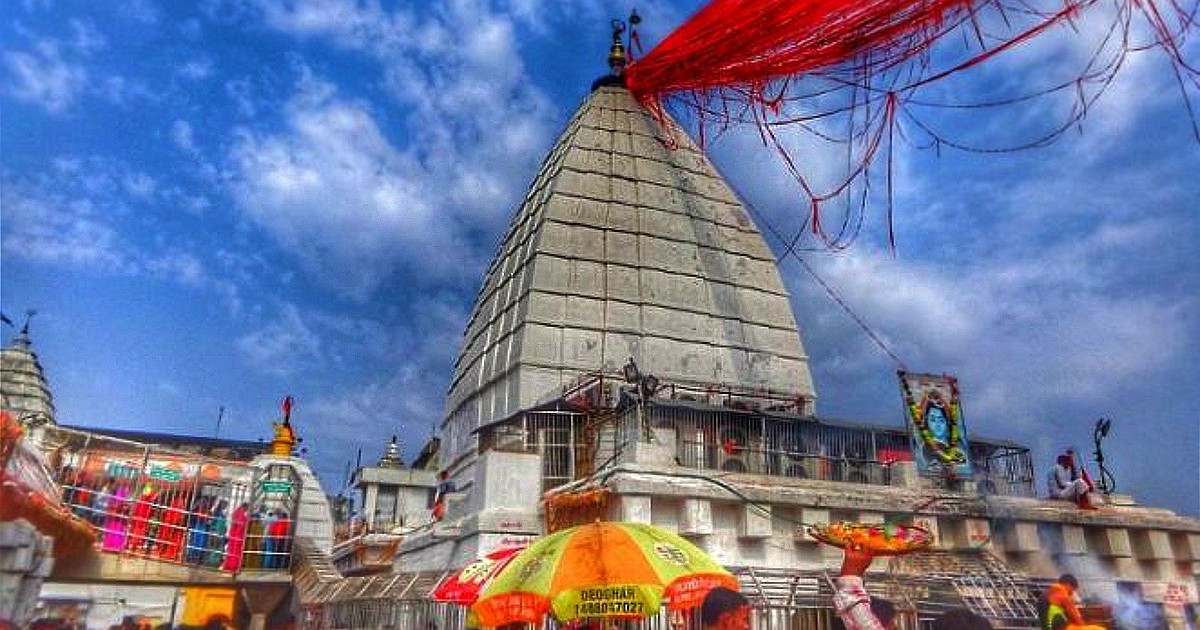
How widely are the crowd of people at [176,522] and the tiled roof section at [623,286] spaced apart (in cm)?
643

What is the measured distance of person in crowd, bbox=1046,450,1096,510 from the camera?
15.1m

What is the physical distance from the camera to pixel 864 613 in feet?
26.2

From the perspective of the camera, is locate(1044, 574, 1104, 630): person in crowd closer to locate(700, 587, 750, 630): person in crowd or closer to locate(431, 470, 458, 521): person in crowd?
locate(700, 587, 750, 630): person in crowd

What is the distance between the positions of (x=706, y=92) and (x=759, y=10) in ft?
17.4

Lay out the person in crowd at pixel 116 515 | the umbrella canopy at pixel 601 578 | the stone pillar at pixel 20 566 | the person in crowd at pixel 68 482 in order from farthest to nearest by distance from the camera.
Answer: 1. the person in crowd at pixel 116 515
2. the person in crowd at pixel 68 482
3. the stone pillar at pixel 20 566
4. the umbrella canopy at pixel 601 578

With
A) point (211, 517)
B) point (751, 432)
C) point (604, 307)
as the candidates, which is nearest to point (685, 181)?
point (604, 307)

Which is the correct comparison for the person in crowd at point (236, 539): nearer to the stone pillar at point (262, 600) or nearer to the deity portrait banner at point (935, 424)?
the stone pillar at point (262, 600)

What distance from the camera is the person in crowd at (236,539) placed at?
52.6 feet

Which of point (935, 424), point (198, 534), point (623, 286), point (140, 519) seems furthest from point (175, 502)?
point (935, 424)

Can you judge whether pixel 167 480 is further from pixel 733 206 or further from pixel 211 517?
pixel 733 206

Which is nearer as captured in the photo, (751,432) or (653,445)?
(653,445)

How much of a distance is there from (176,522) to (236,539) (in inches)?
62.8

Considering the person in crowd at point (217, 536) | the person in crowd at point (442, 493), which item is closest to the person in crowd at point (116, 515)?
the person in crowd at point (217, 536)

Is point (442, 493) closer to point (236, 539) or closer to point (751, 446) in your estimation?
point (236, 539)
